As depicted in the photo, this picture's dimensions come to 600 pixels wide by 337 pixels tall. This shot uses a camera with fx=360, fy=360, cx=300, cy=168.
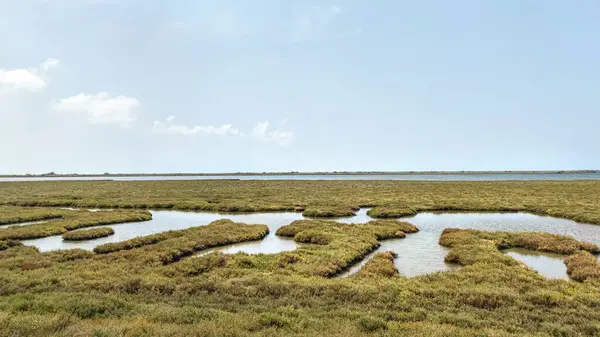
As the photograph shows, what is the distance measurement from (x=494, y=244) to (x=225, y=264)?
1970 cm

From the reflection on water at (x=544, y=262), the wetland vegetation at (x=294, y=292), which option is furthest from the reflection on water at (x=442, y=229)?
the reflection on water at (x=544, y=262)

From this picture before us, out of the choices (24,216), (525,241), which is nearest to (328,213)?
(525,241)

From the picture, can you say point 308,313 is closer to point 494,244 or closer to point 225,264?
point 225,264

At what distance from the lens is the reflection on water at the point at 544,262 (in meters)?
20.8

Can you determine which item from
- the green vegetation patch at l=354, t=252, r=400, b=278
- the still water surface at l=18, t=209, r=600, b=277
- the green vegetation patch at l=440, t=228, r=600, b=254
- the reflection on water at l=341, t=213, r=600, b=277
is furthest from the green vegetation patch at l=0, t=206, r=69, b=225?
the green vegetation patch at l=440, t=228, r=600, b=254

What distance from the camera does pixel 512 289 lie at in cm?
1636

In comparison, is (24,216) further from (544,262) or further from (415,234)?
(544,262)

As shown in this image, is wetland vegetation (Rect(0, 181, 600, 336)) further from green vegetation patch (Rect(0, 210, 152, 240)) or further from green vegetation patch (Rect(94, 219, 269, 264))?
green vegetation patch (Rect(0, 210, 152, 240))

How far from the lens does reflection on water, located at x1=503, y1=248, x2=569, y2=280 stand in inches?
821

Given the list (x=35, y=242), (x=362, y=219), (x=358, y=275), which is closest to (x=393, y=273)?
(x=358, y=275)

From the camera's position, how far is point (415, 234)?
3369 cm

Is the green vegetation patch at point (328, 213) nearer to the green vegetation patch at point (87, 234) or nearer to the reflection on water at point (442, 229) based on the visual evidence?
the reflection on water at point (442, 229)

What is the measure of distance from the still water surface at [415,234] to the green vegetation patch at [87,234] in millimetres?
691

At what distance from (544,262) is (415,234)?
11484mm
